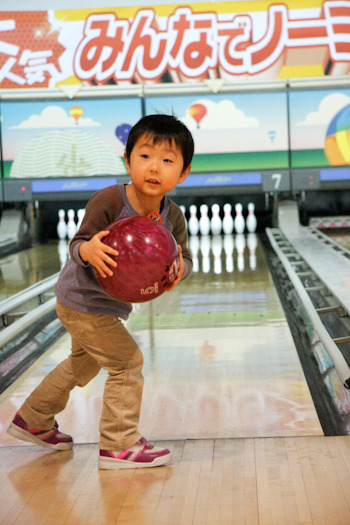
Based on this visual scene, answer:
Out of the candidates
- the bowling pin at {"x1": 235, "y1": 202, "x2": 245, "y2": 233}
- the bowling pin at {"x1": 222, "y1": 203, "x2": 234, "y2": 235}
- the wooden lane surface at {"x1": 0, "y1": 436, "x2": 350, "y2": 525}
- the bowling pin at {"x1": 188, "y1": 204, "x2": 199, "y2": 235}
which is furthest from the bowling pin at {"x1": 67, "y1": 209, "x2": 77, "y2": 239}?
the wooden lane surface at {"x1": 0, "y1": 436, "x2": 350, "y2": 525}

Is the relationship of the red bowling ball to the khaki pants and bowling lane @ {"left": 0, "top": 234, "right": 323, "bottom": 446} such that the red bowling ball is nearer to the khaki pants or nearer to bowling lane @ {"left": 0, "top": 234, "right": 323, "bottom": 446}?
the khaki pants

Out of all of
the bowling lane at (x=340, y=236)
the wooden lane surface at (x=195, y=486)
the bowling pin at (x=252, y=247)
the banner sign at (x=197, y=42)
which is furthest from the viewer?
the banner sign at (x=197, y=42)

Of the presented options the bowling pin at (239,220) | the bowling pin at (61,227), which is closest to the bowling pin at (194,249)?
the bowling pin at (239,220)

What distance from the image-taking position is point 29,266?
6.09 metres

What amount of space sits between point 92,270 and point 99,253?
0.20 metres

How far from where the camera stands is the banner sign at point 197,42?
7.12m

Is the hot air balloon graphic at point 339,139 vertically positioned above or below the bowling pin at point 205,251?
above

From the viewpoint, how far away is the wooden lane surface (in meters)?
Result: 1.54

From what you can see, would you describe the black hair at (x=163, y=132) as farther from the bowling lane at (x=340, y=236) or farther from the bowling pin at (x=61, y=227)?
the bowling pin at (x=61, y=227)

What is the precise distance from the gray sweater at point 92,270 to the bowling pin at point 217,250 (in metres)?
3.67

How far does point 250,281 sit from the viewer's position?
507 centimetres

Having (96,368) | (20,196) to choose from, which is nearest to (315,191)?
(20,196)

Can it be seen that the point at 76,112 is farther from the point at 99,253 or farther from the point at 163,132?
the point at 99,253

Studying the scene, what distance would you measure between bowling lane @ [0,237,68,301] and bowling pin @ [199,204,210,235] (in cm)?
146
